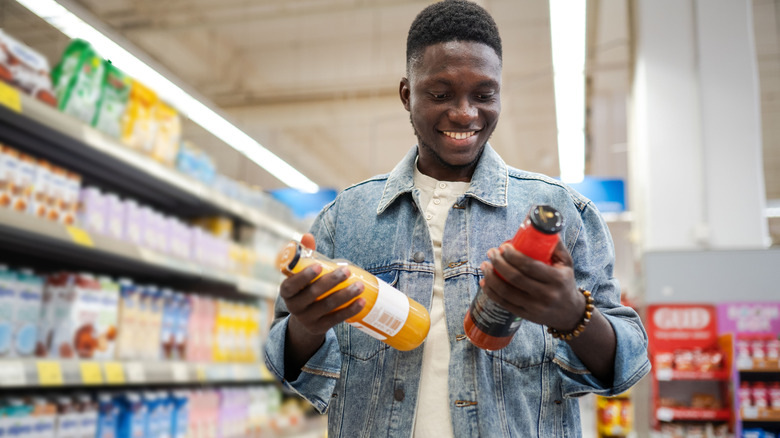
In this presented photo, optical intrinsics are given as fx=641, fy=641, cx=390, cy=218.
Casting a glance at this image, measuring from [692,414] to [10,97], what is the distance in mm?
3808

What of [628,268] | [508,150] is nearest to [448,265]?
[508,150]

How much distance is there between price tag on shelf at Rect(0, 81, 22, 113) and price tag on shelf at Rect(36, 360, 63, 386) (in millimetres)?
810

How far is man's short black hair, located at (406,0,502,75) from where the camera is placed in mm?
1141

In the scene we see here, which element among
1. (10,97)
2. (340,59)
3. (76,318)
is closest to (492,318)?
(10,97)

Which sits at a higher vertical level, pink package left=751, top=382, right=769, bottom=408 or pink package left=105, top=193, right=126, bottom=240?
pink package left=105, top=193, right=126, bottom=240

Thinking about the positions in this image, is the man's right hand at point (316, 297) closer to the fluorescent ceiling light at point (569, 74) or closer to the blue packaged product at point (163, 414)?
the blue packaged product at point (163, 414)

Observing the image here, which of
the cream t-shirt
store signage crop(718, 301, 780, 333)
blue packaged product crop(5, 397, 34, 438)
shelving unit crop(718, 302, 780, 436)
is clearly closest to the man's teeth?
the cream t-shirt

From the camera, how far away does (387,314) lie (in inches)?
41.3

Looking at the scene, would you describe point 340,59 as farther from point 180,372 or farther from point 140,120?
point 180,372

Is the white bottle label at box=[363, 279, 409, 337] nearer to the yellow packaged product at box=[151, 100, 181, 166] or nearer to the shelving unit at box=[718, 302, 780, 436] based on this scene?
the yellow packaged product at box=[151, 100, 181, 166]

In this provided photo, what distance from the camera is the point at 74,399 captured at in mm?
Answer: 2488

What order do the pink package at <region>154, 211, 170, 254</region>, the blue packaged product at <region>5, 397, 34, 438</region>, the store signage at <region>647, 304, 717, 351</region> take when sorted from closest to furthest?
the blue packaged product at <region>5, 397, 34, 438</region> → the pink package at <region>154, 211, 170, 254</region> → the store signage at <region>647, 304, 717, 351</region>

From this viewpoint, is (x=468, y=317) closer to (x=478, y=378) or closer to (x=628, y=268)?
(x=478, y=378)

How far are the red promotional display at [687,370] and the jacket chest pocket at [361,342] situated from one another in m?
3.30
